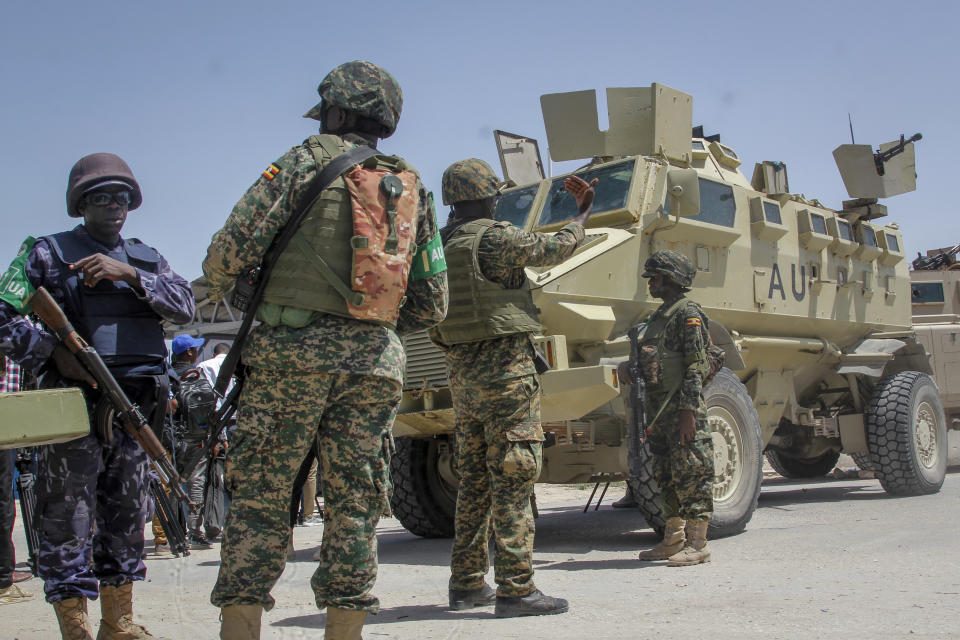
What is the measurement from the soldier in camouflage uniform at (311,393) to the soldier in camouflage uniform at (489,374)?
119 cm

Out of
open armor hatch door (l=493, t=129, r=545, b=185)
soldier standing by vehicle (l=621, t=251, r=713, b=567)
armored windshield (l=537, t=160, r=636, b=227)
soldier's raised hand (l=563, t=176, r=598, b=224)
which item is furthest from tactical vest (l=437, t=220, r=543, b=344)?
open armor hatch door (l=493, t=129, r=545, b=185)

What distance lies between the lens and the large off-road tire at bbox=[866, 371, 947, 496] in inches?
320

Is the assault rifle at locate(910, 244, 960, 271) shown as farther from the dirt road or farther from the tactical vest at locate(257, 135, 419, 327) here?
the tactical vest at locate(257, 135, 419, 327)

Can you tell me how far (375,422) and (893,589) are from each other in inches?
101

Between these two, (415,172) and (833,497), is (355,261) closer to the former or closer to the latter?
(415,172)

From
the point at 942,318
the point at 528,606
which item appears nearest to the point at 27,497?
the point at 528,606

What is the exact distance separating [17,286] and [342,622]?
1661 millimetres

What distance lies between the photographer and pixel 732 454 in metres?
6.26

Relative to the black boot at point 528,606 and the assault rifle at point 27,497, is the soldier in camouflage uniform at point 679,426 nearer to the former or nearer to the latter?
the black boot at point 528,606

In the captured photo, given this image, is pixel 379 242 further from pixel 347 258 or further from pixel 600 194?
pixel 600 194

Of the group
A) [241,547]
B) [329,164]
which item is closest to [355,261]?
[329,164]

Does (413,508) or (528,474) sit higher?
(528,474)

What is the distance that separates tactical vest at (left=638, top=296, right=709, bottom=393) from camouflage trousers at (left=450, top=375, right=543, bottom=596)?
1.37m

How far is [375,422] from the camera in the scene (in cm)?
278
